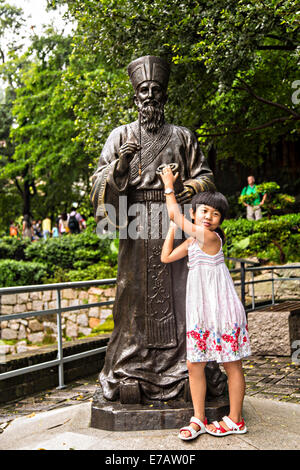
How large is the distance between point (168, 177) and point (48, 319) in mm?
12068

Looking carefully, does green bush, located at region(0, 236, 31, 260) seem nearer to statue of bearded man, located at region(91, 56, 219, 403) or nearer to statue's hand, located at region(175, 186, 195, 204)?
statue of bearded man, located at region(91, 56, 219, 403)

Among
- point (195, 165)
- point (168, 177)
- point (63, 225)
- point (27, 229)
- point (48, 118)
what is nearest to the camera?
point (168, 177)

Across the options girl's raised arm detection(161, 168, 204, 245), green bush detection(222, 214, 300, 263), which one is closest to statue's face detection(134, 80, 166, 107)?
girl's raised arm detection(161, 168, 204, 245)

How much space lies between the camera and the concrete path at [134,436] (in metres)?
2.93

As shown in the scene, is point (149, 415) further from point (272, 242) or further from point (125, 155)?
point (272, 242)

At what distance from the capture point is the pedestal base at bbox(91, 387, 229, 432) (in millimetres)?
3213

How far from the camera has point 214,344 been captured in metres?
3.05

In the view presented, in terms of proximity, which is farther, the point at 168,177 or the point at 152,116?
the point at 152,116

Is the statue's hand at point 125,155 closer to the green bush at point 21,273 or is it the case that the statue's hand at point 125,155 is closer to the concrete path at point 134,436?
the concrete path at point 134,436

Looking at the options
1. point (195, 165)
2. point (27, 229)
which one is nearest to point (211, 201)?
point (195, 165)

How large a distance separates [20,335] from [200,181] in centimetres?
1235

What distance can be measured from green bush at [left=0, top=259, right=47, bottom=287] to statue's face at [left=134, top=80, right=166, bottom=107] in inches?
468

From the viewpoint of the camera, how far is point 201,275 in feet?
10.2
